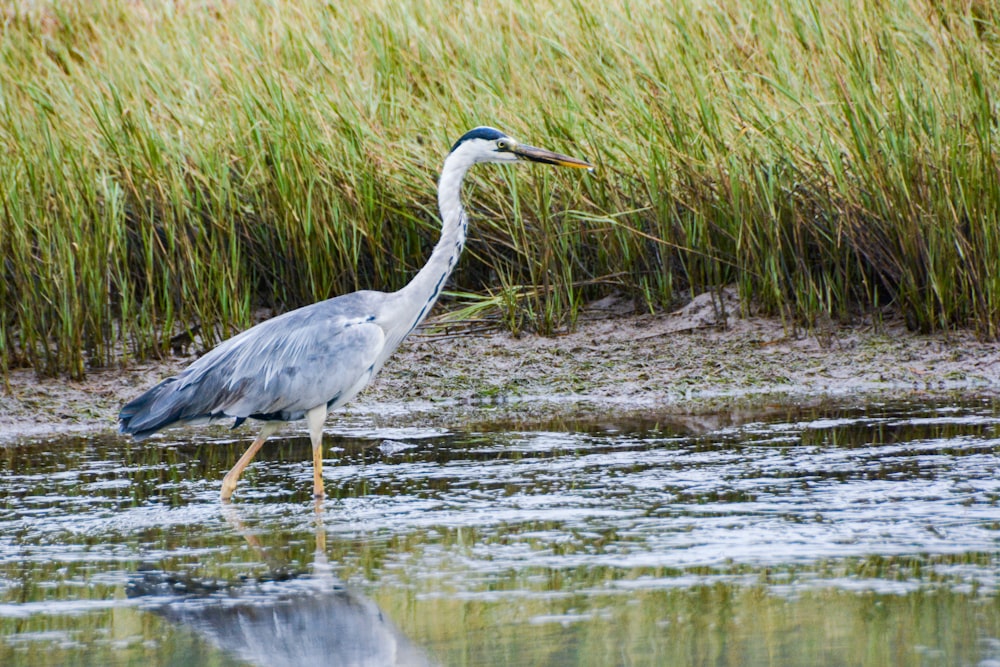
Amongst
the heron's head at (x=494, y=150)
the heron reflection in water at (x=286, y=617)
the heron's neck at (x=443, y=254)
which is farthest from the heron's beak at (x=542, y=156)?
the heron reflection in water at (x=286, y=617)

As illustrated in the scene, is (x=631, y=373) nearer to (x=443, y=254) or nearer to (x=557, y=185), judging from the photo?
(x=557, y=185)

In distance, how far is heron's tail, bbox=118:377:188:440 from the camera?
552cm

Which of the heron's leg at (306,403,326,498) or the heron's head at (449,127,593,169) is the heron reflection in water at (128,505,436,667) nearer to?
the heron's leg at (306,403,326,498)

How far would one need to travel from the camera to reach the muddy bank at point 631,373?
6.95 metres

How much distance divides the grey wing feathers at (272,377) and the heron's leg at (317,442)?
0.04m

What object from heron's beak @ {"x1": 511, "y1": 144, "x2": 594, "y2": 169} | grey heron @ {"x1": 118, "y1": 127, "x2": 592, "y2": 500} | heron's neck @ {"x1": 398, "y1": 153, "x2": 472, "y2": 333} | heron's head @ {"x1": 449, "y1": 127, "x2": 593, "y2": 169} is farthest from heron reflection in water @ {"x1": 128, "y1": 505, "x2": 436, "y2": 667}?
heron's beak @ {"x1": 511, "y1": 144, "x2": 594, "y2": 169}

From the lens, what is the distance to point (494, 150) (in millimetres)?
6422

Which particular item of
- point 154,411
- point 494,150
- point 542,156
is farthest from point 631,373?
point 154,411

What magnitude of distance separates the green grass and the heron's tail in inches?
68.3

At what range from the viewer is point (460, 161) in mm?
6297

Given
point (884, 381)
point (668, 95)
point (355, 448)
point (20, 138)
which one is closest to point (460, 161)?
point (355, 448)

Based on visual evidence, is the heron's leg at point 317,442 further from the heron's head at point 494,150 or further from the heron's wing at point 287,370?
the heron's head at point 494,150

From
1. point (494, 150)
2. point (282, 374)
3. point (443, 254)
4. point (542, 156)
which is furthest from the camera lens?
point (542, 156)

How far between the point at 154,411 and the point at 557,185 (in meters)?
3.16
